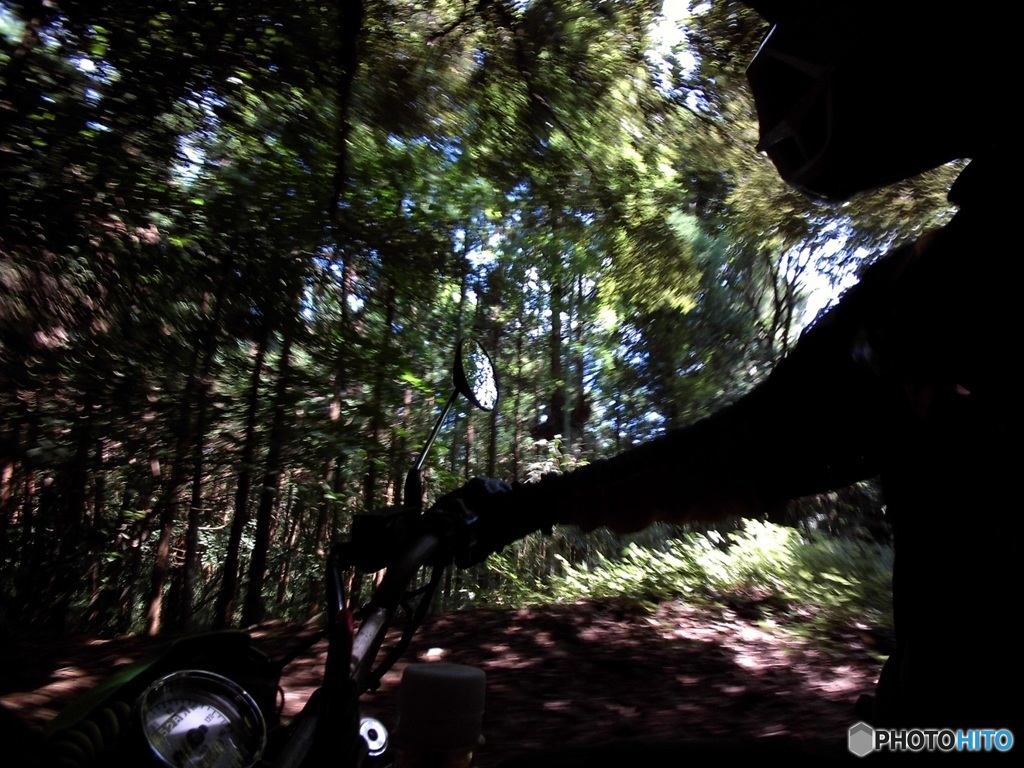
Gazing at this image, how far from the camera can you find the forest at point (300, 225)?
4.62 m

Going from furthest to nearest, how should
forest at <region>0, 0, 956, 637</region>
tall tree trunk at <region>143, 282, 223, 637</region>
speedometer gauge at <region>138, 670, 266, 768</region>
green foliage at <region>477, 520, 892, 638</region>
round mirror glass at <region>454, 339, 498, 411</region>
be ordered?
tall tree trunk at <region>143, 282, 223, 637</region>, green foliage at <region>477, 520, 892, 638</region>, forest at <region>0, 0, 956, 637</region>, round mirror glass at <region>454, 339, 498, 411</region>, speedometer gauge at <region>138, 670, 266, 768</region>

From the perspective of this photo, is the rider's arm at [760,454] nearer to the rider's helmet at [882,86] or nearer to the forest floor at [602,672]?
the rider's helmet at [882,86]

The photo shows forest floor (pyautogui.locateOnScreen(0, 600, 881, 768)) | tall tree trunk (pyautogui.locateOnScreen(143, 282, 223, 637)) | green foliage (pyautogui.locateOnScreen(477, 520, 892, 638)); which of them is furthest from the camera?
tall tree trunk (pyautogui.locateOnScreen(143, 282, 223, 637))

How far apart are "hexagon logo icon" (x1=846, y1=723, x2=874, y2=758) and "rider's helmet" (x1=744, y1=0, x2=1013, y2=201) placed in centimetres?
112

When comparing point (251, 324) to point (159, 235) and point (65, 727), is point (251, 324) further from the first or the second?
point (65, 727)

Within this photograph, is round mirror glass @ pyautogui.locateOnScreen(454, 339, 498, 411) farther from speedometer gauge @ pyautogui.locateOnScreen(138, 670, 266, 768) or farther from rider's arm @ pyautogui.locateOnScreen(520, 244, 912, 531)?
speedometer gauge @ pyautogui.locateOnScreen(138, 670, 266, 768)

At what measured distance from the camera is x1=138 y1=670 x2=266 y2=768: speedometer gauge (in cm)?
113

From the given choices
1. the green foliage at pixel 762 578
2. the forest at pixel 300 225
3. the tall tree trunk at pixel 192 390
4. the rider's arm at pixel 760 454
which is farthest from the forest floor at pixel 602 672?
the forest at pixel 300 225

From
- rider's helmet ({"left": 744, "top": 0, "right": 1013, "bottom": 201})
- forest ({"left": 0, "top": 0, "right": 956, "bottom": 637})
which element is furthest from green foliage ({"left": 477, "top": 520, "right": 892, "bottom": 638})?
rider's helmet ({"left": 744, "top": 0, "right": 1013, "bottom": 201})

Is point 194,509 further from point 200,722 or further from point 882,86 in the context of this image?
point 882,86

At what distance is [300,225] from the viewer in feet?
18.4

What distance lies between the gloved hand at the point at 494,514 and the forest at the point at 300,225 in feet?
8.74

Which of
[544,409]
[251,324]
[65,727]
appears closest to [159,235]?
[251,324]

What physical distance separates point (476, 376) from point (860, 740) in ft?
4.50
